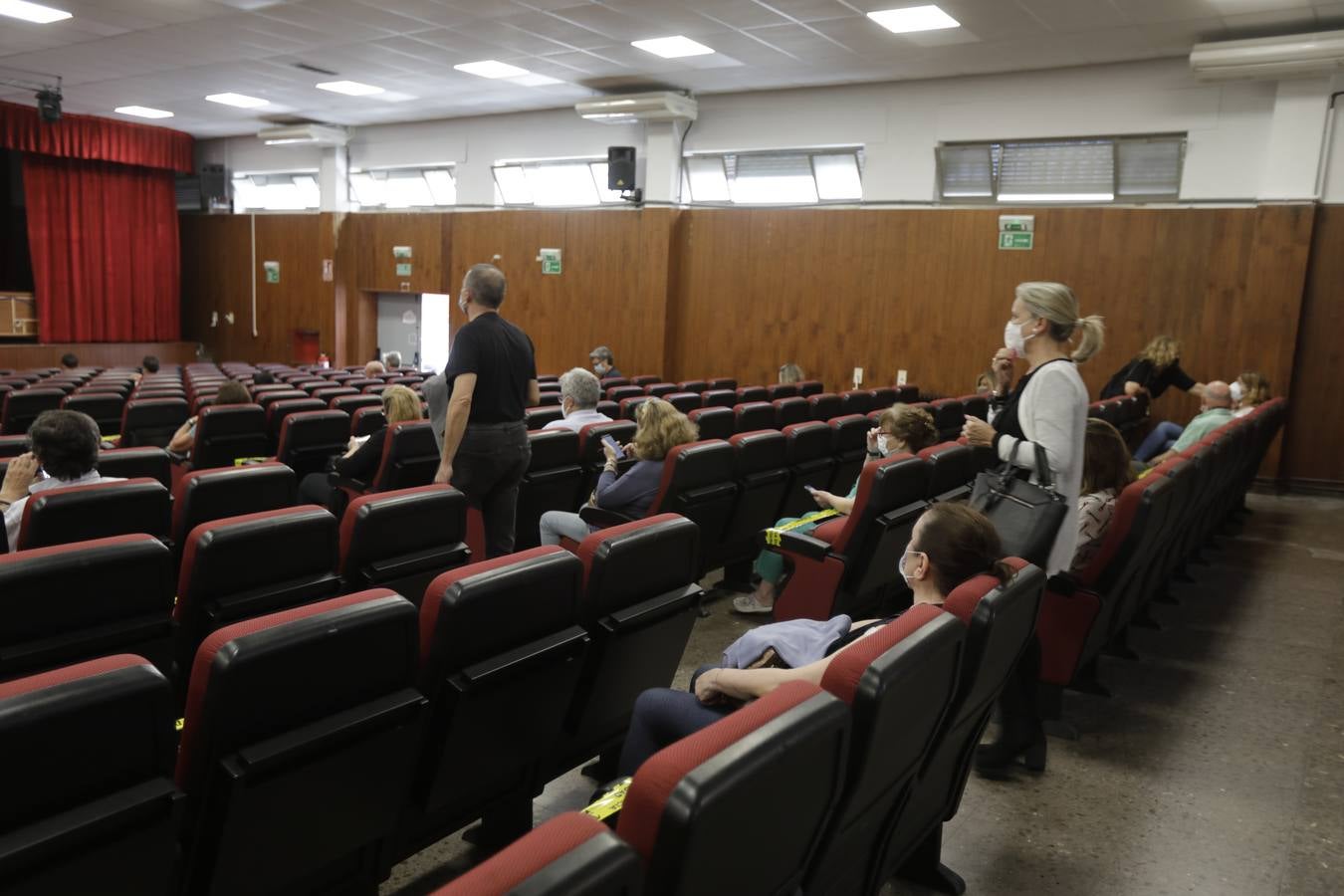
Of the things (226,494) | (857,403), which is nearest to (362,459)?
(226,494)

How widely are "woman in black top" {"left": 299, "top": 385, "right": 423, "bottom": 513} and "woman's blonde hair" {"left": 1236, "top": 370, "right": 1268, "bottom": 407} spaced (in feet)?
21.8

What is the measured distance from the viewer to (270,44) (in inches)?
378

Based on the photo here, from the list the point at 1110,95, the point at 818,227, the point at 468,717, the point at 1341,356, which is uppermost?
the point at 1110,95

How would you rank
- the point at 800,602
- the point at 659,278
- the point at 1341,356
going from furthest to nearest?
the point at 659,278 < the point at 1341,356 < the point at 800,602

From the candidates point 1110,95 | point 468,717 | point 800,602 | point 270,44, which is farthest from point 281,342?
point 468,717

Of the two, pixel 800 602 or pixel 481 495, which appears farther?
pixel 481 495

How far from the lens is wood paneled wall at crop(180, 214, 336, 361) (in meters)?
15.8

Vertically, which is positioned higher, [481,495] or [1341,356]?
[1341,356]

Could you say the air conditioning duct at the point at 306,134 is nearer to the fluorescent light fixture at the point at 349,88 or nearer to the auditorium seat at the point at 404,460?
the fluorescent light fixture at the point at 349,88

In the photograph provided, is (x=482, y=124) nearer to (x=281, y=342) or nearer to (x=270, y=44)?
(x=270, y=44)

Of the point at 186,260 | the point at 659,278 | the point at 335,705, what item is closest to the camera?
the point at 335,705

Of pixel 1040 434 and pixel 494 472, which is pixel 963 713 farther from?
pixel 494 472

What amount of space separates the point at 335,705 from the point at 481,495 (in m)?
2.30

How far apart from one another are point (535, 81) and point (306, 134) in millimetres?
5566
